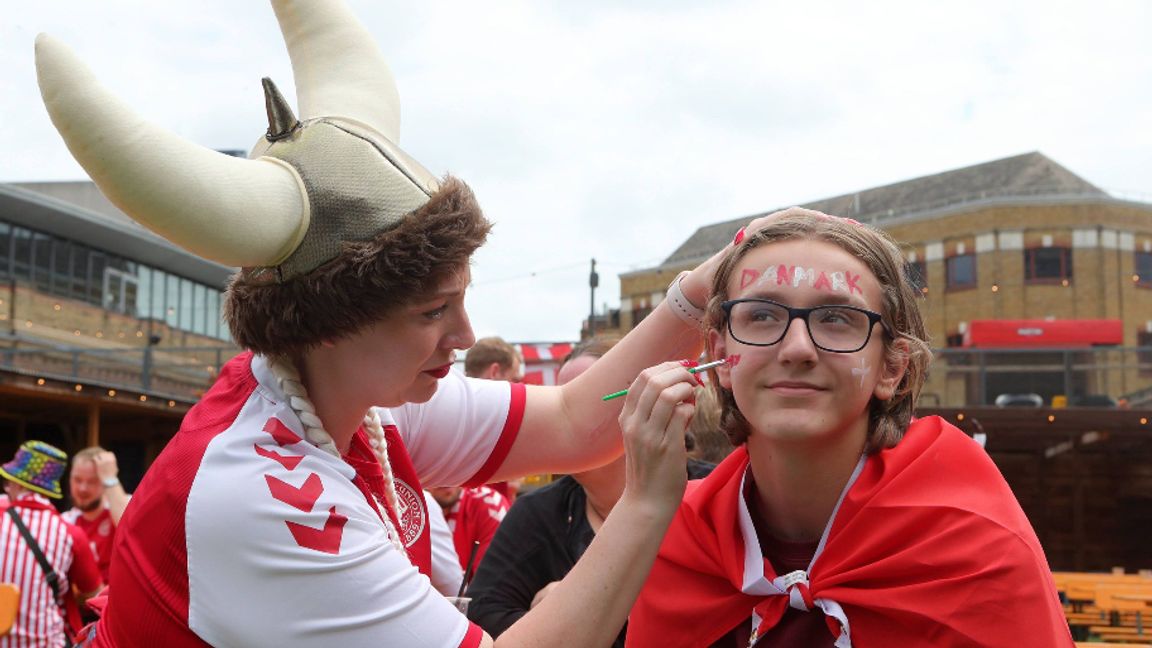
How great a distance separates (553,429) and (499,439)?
0.42 feet

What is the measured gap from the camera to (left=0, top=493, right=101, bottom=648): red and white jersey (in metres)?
5.93

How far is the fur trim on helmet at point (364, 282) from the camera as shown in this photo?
6.42 feet

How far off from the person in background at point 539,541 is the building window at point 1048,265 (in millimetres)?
32581

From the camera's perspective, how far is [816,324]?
7.07 ft

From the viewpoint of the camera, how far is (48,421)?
77.3ft

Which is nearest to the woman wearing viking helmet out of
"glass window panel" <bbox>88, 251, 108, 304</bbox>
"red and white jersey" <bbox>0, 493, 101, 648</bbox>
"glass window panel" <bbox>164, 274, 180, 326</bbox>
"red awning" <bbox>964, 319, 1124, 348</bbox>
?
"red and white jersey" <bbox>0, 493, 101, 648</bbox>

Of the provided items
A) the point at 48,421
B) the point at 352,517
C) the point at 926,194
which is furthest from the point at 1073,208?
the point at 352,517

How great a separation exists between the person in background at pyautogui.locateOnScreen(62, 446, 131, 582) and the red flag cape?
19.9 feet

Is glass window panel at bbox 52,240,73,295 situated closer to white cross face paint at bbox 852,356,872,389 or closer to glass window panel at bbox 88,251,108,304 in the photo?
glass window panel at bbox 88,251,108,304

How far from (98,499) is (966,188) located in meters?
33.3

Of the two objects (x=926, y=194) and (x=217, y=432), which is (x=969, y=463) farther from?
(x=926, y=194)

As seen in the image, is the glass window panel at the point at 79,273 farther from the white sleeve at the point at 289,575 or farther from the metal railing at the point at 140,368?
the white sleeve at the point at 289,575

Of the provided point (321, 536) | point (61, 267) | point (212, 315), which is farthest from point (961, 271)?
point (321, 536)

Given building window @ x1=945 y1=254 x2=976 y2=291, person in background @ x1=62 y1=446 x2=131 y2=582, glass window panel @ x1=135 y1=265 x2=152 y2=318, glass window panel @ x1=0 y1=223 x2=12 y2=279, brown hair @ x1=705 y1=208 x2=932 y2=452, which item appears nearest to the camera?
brown hair @ x1=705 y1=208 x2=932 y2=452
